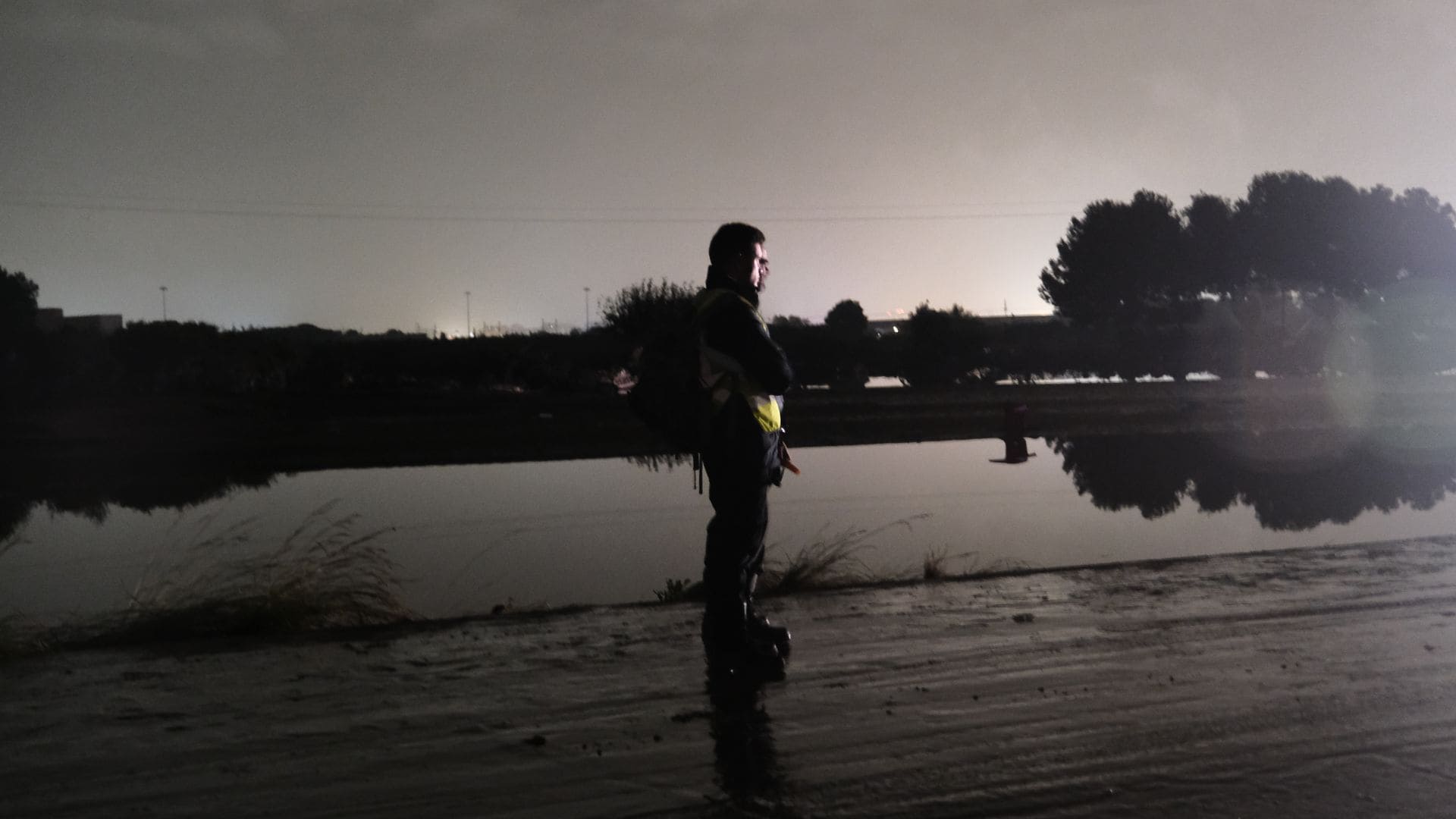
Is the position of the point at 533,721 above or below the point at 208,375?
below

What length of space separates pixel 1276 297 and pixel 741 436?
3566 inches

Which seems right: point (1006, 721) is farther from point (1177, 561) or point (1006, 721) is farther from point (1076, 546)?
point (1076, 546)

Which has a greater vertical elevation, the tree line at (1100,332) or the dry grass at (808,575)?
the tree line at (1100,332)

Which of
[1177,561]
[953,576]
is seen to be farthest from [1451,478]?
[953,576]

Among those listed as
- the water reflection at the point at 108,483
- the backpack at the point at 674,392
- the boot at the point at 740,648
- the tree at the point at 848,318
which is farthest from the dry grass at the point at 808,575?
the tree at the point at 848,318

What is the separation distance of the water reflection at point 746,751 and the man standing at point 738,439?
0.27 meters

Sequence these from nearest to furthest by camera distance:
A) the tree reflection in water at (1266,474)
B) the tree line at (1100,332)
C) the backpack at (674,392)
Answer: the backpack at (674,392), the tree reflection in water at (1266,474), the tree line at (1100,332)

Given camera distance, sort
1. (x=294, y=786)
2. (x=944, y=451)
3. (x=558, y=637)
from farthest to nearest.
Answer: (x=944, y=451)
(x=558, y=637)
(x=294, y=786)

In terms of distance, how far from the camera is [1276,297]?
291 feet

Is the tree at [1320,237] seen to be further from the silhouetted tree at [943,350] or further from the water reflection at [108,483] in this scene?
the water reflection at [108,483]

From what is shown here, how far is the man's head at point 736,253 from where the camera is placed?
244 inches

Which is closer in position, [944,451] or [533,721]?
[533,721]

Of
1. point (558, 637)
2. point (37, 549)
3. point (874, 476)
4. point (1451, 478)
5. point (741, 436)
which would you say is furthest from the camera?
point (874, 476)

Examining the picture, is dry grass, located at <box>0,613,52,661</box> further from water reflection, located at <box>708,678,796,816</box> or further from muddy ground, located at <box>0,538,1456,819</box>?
water reflection, located at <box>708,678,796,816</box>
